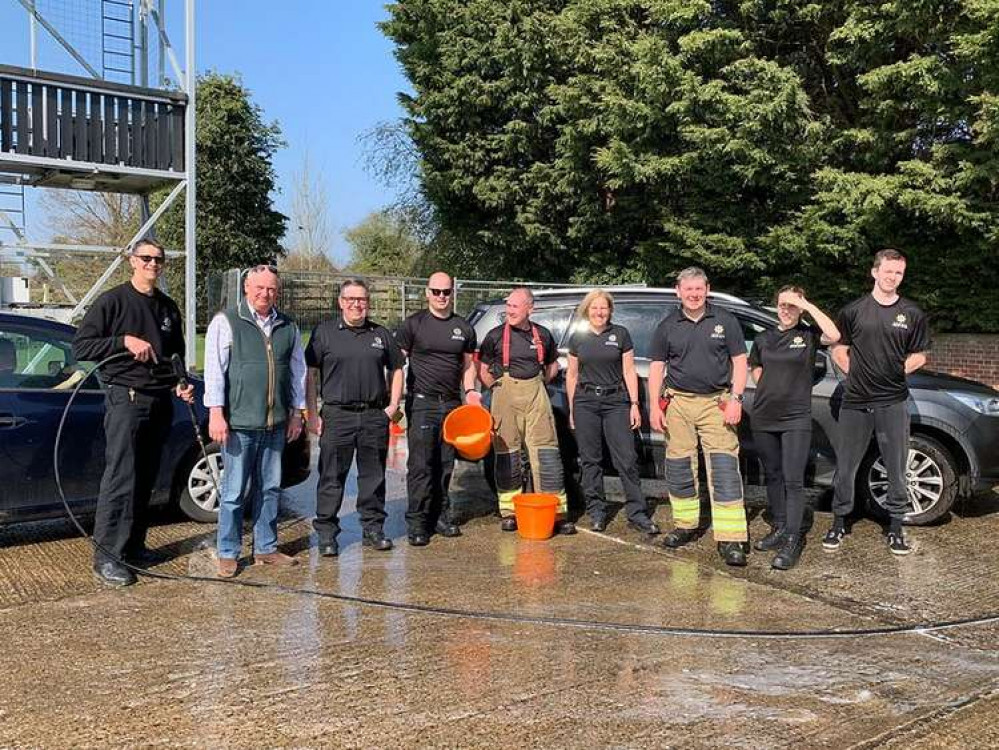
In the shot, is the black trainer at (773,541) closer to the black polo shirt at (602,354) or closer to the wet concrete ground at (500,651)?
the wet concrete ground at (500,651)

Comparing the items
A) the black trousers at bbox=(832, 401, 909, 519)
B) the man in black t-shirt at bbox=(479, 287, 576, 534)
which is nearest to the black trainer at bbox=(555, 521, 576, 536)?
the man in black t-shirt at bbox=(479, 287, 576, 534)

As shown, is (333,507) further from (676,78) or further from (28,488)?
(676,78)

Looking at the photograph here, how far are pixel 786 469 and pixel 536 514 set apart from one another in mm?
1716

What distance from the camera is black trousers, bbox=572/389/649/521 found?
6.76m

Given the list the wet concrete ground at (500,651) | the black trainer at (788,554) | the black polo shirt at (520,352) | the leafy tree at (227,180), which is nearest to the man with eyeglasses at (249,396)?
the wet concrete ground at (500,651)

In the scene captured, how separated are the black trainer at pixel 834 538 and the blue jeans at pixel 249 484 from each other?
364cm

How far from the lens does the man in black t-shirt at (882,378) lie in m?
6.09

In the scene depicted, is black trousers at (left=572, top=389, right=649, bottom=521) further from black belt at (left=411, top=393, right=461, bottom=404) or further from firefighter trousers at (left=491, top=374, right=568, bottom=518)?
black belt at (left=411, top=393, right=461, bottom=404)

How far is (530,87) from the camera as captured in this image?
837 inches

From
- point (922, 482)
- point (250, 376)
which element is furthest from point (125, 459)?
point (922, 482)

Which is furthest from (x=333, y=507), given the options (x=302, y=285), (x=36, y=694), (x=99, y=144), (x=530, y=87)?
(x=530, y=87)

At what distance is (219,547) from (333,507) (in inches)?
30.4

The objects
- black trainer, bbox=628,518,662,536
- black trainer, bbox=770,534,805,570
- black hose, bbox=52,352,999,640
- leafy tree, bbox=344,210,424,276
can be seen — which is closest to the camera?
black hose, bbox=52,352,999,640

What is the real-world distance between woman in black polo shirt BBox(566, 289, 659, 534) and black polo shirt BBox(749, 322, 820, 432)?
942 millimetres
